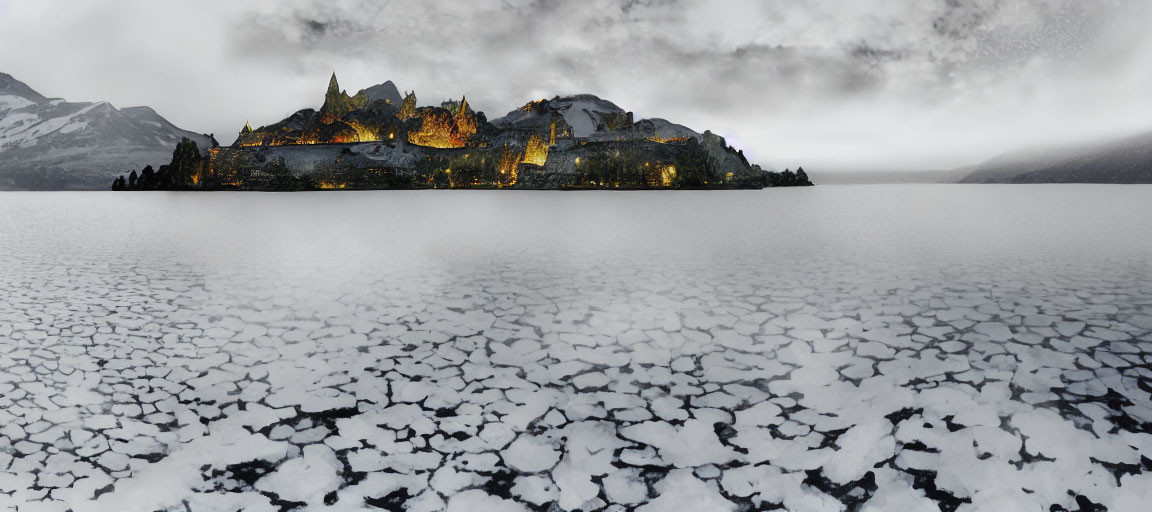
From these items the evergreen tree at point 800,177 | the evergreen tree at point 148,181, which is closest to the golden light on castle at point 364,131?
the evergreen tree at point 148,181

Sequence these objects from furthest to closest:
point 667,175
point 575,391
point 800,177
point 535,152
A: point 800,177, point 535,152, point 667,175, point 575,391

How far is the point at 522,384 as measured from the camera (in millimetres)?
6680

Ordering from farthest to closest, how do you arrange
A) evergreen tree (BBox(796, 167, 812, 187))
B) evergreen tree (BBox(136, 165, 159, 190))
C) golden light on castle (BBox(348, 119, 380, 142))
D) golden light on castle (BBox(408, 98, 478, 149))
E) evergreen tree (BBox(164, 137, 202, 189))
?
evergreen tree (BBox(796, 167, 812, 187)) < golden light on castle (BBox(348, 119, 380, 142)) < golden light on castle (BBox(408, 98, 478, 149)) < evergreen tree (BBox(136, 165, 159, 190)) < evergreen tree (BBox(164, 137, 202, 189))

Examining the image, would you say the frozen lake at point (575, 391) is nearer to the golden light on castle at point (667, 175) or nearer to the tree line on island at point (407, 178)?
the tree line on island at point (407, 178)

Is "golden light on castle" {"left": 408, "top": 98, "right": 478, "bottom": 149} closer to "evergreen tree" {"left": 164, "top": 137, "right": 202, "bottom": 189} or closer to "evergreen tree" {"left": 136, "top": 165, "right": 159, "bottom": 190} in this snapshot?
"evergreen tree" {"left": 164, "top": 137, "right": 202, "bottom": 189}

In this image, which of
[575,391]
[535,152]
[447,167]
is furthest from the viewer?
[535,152]

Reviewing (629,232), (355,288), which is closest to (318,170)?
(629,232)

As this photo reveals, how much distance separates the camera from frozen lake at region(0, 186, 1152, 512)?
4.48 meters

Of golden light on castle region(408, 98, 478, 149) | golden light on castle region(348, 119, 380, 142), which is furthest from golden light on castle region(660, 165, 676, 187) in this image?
golden light on castle region(348, 119, 380, 142)

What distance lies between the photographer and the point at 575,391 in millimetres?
6473

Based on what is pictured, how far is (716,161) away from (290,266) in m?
154

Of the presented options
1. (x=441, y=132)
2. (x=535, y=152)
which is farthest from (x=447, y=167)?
(x=441, y=132)

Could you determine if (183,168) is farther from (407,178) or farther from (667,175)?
(667,175)

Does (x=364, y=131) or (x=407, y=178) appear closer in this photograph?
(x=407, y=178)
